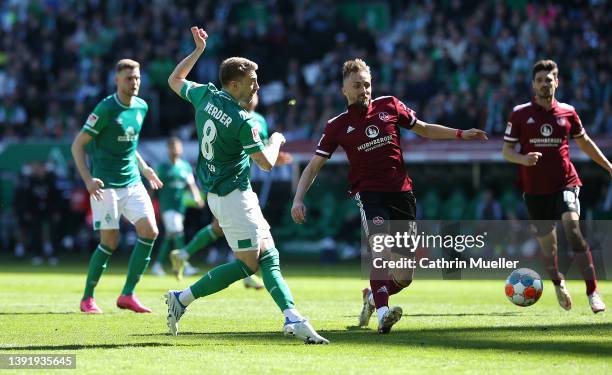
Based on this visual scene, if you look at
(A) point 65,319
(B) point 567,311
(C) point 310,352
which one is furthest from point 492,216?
(C) point 310,352

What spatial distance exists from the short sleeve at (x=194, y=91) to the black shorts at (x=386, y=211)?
1.83 meters

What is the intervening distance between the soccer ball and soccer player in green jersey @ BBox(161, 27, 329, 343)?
129 inches

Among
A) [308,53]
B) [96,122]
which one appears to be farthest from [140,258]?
[308,53]

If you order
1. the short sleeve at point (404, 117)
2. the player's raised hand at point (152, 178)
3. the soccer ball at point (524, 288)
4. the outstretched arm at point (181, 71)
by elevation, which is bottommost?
the soccer ball at point (524, 288)

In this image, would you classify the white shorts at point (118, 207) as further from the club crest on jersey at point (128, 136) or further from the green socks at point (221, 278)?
the green socks at point (221, 278)

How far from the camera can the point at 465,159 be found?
22.9m

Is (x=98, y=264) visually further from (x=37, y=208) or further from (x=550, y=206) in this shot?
(x=37, y=208)

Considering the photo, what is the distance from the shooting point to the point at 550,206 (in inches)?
481

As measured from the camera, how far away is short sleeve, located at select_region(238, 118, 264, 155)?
28.9 ft

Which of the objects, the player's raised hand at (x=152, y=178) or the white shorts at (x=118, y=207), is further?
the player's raised hand at (x=152, y=178)

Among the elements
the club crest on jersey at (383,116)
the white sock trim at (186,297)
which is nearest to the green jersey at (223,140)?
the white sock trim at (186,297)

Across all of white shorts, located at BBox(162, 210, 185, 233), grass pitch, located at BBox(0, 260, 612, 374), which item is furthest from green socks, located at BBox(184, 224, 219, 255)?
white shorts, located at BBox(162, 210, 185, 233)

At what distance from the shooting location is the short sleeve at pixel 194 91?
934 cm

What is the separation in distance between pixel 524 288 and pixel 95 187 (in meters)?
4.41
